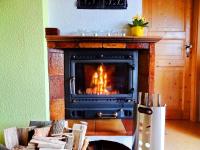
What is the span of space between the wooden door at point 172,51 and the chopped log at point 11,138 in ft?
6.61

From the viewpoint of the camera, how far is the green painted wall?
181 cm

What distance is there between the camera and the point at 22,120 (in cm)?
186

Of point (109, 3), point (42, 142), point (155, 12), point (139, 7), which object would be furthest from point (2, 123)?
point (155, 12)

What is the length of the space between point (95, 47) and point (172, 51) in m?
1.26

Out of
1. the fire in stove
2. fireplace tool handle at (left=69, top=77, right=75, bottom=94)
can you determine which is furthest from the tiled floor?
fireplace tool handle at (left=69, top=77, right=75, bottom=94)

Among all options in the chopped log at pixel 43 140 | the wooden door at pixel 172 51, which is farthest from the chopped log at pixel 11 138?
the wooden door at pixel 172 51

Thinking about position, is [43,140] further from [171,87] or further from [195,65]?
[195,65]

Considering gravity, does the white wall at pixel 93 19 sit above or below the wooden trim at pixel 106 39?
above

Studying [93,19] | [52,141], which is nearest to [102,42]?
[93,19]

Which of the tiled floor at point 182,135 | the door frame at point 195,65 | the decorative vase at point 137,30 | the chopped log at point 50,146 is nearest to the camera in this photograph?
the chopped log at point 50,146

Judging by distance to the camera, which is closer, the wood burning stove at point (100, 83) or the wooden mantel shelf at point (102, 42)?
the wooden mantel shelf at point (102, 42)

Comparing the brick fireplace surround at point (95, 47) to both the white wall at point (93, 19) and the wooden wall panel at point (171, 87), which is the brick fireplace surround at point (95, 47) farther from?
the wooden wall panel at point (171, 87)

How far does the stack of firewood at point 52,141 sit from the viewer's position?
126cm

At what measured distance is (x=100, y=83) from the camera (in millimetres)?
2438
